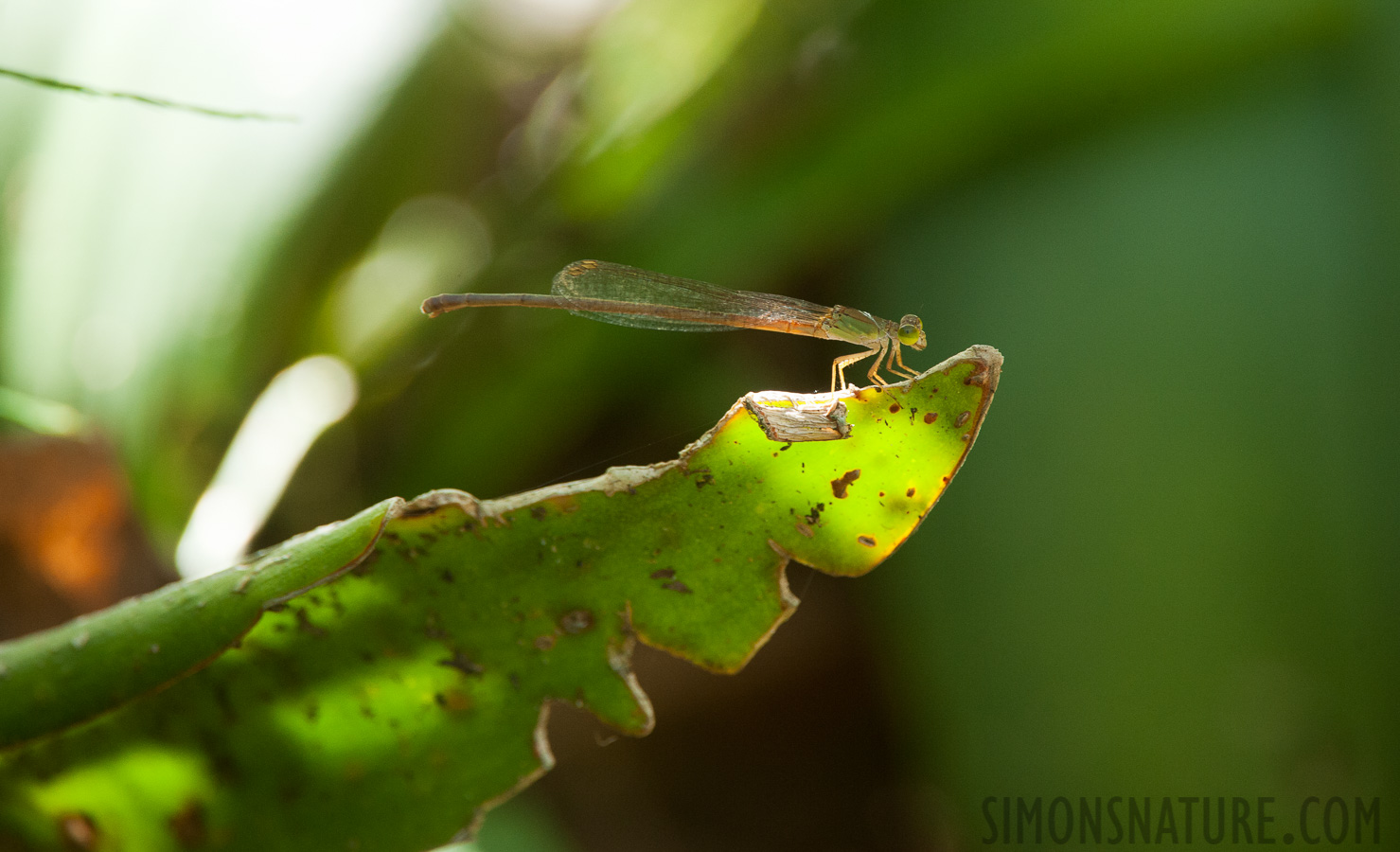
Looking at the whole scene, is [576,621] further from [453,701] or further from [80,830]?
[80,830]

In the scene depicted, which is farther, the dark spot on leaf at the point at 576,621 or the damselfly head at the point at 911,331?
the damselfly head at the point at 911,331

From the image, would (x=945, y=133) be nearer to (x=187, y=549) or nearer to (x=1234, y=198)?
(x=1234, y=198)

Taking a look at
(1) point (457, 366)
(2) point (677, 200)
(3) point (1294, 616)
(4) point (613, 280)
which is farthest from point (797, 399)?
(1) point (457, 366)

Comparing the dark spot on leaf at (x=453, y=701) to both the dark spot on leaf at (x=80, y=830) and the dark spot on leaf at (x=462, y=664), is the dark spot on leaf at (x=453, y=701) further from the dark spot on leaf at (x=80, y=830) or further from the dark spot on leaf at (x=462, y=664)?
the dark spot on leaf at (x=80, y=830)

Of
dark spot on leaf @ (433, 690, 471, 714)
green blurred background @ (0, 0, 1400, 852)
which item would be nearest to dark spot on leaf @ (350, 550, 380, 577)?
dark spot on leaf @ (433, 690, 471, 714)

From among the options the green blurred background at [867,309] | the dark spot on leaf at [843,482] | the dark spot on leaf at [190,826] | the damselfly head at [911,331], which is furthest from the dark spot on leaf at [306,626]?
the damselfly head at [911,331]

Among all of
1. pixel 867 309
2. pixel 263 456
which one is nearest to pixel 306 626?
pixel 263 456

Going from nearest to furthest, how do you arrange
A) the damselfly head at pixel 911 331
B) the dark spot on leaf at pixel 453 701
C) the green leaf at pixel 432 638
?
the green leaf at pixel 432 638
the dark spot on leaf at pixel 453 701
the damselfly head at pixel 911 331
